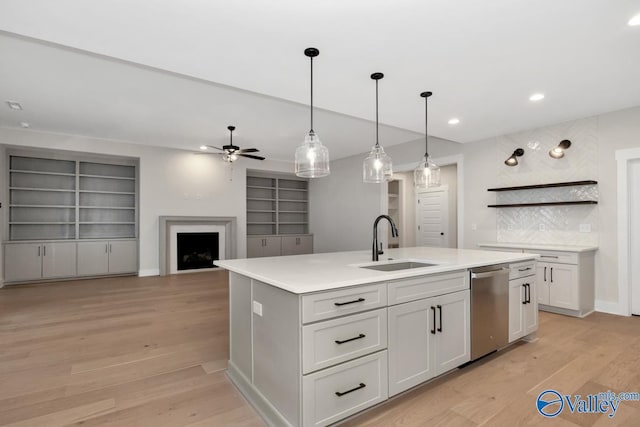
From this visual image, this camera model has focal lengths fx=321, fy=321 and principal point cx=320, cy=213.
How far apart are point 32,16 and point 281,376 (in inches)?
109

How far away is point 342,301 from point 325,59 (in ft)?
6.63

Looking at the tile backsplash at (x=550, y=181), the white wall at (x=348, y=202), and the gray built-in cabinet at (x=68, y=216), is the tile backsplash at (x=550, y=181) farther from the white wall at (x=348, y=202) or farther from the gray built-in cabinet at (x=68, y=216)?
the gray built-in cabinet at (x=68, y=216)

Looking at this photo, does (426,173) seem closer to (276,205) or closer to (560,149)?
(560,149)

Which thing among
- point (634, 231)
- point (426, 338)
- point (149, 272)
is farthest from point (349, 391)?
point (149, 272)

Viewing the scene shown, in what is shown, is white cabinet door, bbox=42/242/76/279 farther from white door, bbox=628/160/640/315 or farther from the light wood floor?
white door, bbox=628/160/640/315

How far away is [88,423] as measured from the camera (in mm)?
1894

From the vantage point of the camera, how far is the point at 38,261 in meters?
5.90

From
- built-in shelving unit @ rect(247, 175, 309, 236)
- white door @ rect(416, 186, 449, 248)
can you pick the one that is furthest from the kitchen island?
built-in shelving unit @ rect(247, 175, 309, 236)

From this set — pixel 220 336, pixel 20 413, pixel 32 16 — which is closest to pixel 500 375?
pixel 220 336

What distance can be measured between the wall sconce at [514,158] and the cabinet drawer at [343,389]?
424 centimetres

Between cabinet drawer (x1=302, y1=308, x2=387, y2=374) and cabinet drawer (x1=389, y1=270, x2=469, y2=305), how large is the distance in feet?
0.51

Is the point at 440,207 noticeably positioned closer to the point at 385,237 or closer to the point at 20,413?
the point at 385,237

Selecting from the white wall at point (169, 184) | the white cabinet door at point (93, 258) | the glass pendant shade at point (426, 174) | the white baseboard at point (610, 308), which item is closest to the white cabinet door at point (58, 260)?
the white cabinet door at point (93, 258)

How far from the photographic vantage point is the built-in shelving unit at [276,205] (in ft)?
29.5
